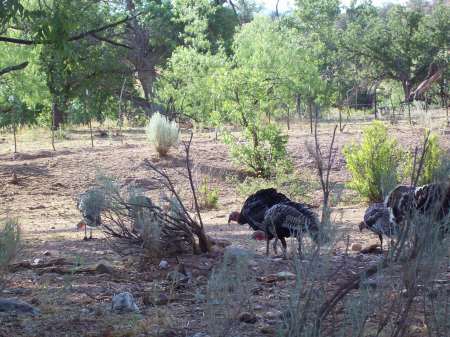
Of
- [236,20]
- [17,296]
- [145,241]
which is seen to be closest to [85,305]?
[17,296]

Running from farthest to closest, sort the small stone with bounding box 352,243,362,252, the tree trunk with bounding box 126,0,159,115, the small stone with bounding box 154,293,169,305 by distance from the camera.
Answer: the tree trunk with bounding box 126,0,159,115, the small stone with bounding box 352,243,362,252, the small stone with bounding box 154,293,169,305

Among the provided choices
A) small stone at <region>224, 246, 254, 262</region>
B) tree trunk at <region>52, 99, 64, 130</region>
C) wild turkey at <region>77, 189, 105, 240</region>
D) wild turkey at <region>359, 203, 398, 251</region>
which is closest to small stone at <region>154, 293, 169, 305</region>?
small stone at <region>224, 246, 254, 262</region>

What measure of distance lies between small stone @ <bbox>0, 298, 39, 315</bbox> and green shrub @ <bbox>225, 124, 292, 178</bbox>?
9.76 m

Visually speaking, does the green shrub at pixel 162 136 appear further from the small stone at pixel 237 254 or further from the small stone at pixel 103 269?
the small stone at pixel 237 254

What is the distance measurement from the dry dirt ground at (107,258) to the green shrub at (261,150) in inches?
15.4

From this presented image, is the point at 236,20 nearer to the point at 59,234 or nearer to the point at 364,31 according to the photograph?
the point at 364,31

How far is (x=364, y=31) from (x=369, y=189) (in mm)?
25840

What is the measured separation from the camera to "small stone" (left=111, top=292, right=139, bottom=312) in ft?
15.4

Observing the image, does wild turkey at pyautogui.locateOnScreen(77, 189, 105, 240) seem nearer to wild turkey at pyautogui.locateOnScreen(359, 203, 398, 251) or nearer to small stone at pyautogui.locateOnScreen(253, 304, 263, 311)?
wild turkey at pyautogui.locateOnScreen(359, 203, 398, 251)

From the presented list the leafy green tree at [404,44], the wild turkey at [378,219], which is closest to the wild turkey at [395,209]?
the wild turkey at [378,219]

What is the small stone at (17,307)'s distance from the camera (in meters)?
4.66

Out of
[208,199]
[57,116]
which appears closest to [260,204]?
[208,199]

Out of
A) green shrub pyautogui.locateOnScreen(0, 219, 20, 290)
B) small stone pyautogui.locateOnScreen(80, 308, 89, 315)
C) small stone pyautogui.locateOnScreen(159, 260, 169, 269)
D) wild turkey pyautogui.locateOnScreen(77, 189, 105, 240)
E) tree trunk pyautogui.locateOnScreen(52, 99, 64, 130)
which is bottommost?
small stone pyautogui.locateOnScreen(80, 308, 89, 315)

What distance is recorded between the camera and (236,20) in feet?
111
